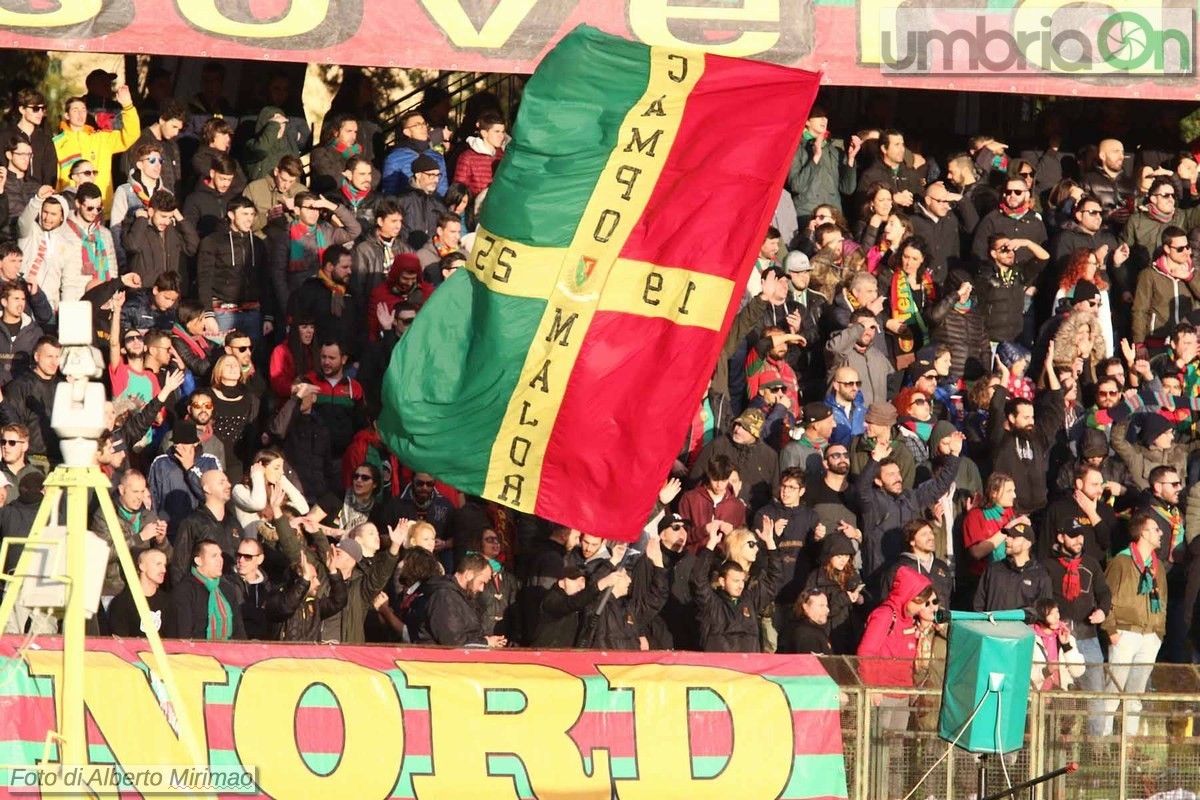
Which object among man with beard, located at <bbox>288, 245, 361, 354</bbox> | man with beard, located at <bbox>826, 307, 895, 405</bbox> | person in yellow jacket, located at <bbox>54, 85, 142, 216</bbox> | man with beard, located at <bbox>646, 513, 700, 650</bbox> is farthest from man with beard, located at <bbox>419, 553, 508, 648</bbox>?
person in yellow jacket, located at <bbox>54, 85, 142, 216</bbox>

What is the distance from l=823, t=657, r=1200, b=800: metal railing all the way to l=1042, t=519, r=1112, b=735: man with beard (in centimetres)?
187

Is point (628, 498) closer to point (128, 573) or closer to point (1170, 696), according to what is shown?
point (1170, 696)

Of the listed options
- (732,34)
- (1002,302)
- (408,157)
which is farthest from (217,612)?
(732,34)

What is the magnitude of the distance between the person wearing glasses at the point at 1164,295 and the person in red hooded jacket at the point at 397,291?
596 cm

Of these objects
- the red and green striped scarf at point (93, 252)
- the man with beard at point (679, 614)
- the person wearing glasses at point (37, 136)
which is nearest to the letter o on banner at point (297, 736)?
the man with beard at point (679, 614)

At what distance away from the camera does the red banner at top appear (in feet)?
66.0

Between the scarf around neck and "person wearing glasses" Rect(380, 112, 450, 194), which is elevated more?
"person wearing glasses" Rect(380, 112, 450, 194)

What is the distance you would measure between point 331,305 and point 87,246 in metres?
1.87

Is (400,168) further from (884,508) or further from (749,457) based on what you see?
(884,508)

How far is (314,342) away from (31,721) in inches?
202

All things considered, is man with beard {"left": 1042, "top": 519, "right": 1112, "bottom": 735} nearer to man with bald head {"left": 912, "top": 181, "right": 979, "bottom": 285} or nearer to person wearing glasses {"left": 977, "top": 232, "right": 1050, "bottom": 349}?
person wearing glasses {"left": 977, "top": 232, "right": 1050, "bottom": 349}

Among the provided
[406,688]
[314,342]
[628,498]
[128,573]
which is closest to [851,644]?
[628,498]

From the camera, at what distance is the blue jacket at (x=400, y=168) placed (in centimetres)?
2045

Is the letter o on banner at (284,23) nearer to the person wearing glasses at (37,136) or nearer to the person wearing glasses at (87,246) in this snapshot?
the person wearing glasses at (37,136)
